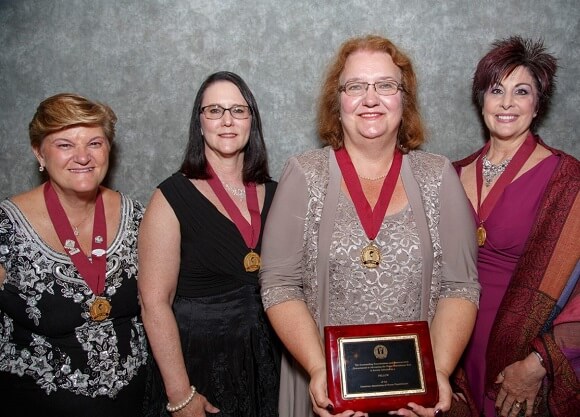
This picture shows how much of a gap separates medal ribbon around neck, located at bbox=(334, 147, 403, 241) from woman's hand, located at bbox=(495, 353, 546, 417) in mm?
795

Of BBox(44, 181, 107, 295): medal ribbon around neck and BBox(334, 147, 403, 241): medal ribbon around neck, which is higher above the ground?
BBox(334, 147, 403, 241): medal ribbon around neck

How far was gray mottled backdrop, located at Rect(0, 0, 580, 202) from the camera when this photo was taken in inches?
104

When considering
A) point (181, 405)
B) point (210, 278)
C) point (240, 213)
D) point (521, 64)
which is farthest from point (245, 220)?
point (521, 64)

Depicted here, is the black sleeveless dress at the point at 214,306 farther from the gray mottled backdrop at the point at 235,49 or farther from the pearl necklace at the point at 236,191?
the gray mottled backdrop at the point at 235,49

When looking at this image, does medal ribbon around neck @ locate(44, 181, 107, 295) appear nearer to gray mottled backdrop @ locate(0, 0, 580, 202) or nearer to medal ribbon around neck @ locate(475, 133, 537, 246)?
gray mottled backdrop @ locate(0, 0, 580, 202)

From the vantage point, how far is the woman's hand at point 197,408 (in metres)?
2.07

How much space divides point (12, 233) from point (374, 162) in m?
1.37

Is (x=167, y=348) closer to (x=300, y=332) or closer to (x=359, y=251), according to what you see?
(x=300, y=332)

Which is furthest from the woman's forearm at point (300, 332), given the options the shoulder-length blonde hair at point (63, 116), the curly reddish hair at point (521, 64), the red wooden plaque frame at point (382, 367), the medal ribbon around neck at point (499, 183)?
the curly reddish hair at point (521, 64)

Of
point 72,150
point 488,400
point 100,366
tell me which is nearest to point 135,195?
point 72,150

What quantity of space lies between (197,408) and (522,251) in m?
1.41

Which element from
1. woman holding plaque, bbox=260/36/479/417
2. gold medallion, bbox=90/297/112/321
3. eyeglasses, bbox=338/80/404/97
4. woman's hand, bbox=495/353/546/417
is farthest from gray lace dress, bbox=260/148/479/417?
gold medallion, bbox=90/297/112/321

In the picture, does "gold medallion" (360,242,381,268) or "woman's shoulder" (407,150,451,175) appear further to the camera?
"woman's shoulder" (407,150,451,175)

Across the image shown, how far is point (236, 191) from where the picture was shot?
226 centimetres
